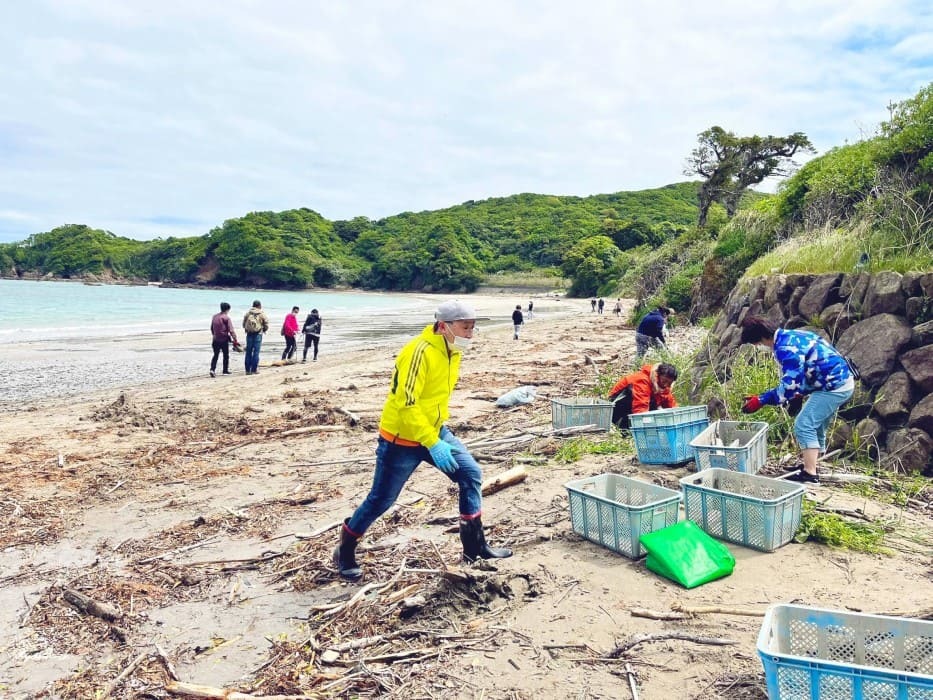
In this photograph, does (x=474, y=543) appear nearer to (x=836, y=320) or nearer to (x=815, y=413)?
(x=815, y=413)

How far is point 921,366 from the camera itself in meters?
6.46

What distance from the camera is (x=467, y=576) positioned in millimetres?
4168

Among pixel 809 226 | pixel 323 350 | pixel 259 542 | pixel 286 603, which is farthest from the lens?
pixel 323 350

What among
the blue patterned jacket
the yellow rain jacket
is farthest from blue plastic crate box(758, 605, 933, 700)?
the blue patterned jacket

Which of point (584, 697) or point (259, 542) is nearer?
point (584, 697)

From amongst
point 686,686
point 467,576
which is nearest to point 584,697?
point 686,686

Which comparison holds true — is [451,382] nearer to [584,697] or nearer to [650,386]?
[584,697]

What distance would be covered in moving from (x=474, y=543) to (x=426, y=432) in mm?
1001

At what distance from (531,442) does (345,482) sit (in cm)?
229

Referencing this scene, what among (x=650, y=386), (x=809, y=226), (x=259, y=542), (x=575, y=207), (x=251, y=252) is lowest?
(x=259, y=542)

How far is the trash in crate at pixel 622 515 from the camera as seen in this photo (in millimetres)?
4562

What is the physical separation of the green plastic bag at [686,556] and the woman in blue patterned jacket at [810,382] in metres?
1.86

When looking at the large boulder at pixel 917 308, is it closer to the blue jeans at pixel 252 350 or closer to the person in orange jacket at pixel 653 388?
the person in orange jacket at pixel 653 388

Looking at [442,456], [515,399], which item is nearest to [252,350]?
[515,399]
